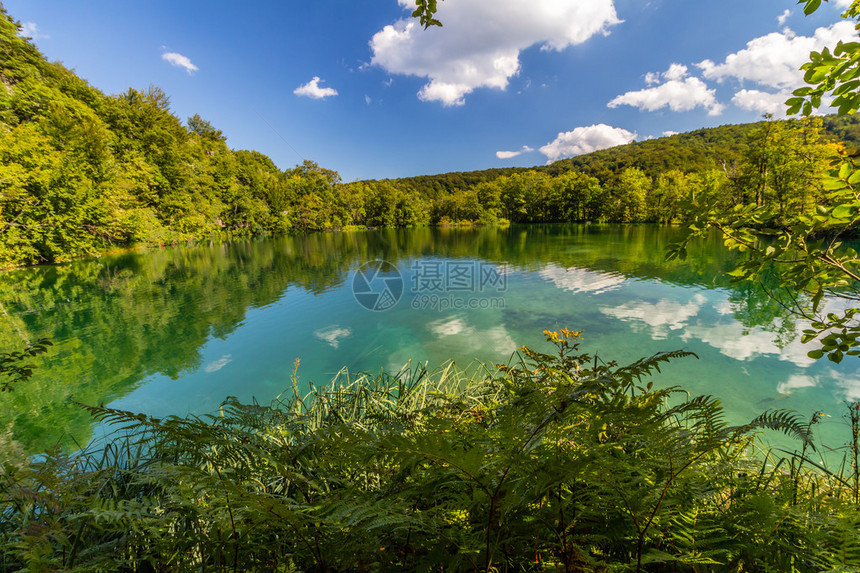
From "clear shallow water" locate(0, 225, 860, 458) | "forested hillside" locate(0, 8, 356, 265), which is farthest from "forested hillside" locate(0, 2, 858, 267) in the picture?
"clear shallow water" locate(0, 225, 860, 458)

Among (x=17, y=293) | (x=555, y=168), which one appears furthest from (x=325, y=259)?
(x=555, y=168)

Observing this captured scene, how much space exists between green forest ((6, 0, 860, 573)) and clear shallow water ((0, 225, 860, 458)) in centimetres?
15

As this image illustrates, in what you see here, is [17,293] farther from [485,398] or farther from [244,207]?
[244,207]

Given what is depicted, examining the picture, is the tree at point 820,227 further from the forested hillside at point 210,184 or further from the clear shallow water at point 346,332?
the clear shallow water at point 346,332

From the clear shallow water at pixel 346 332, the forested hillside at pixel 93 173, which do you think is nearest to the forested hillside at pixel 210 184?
the forested hillside at pixel 93 173

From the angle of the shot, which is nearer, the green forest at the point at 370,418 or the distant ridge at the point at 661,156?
the green forest at the point at 370,418

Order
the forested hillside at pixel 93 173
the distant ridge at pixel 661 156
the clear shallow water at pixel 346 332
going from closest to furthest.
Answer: the clear shallow water at pixel 346 332, the forested hillside at pixel 93 173, the distant ridge at pixel 661 156

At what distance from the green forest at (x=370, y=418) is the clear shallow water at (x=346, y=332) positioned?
15cm

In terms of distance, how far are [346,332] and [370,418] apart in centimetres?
657

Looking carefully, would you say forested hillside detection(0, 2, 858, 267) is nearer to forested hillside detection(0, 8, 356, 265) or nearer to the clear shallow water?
forested hillside detection(0, 8, 356, 265)

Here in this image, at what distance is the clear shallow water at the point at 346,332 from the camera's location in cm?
473

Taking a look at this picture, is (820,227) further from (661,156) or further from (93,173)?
(661,156)

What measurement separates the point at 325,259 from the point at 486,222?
40454mm

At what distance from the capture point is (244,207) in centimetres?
3894
